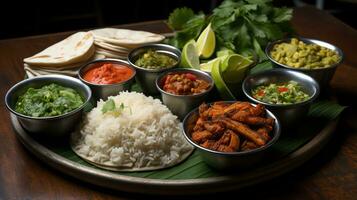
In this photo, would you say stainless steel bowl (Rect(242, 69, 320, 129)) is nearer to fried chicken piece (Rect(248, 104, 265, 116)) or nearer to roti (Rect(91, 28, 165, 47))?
fried chicken piece (Rect(248, 104, 265, 116))

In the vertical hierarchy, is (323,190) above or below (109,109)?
below

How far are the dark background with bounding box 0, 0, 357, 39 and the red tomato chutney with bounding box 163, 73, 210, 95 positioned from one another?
9.19 ft

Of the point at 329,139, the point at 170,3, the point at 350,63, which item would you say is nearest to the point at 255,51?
the point at 350,63

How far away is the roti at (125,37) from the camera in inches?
109

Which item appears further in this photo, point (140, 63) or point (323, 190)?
point (140, 63)

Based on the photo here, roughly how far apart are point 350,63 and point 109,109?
5.62 ft

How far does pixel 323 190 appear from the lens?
73.4 inches

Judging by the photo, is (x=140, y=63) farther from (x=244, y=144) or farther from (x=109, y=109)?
(x=244, y=144)

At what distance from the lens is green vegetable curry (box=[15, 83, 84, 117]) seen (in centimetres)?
210

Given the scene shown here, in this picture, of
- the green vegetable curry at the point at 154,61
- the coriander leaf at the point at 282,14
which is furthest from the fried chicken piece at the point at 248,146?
the coriander leaf at the point at 282,14

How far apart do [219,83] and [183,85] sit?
0.67 feet

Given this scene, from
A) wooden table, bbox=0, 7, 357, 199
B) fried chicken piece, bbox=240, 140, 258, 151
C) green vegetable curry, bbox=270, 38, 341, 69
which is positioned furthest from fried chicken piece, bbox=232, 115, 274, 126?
green vegetable curry, bbox=270, 38, 341, 69

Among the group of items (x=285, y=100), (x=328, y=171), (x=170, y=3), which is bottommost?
(x=170, y=3)

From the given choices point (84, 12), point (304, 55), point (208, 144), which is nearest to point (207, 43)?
point (304, 55)
